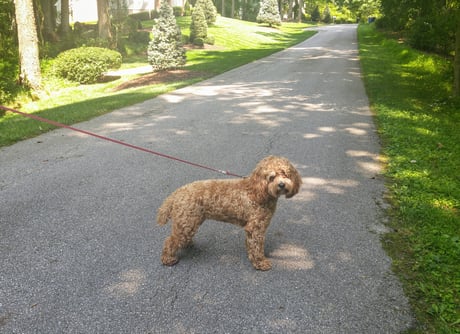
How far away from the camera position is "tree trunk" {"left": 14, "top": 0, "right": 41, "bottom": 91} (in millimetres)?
13859

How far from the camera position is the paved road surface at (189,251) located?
333 cm

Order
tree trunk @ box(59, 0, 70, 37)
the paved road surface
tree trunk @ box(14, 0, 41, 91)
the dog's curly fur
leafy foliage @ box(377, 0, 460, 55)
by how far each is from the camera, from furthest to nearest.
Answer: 1. tree trunk @ box(59, 0, 70, 37)
2. tree trunk @ box(14, 0, 41, 91)
3. leafy foliage @ box(377, 0, 460, 55)
4. the dog's curly fur
5. the paved road surface

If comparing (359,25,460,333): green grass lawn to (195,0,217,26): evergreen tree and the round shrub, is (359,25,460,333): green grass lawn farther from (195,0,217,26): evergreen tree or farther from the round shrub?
(195,0,217,26): evergreen tree

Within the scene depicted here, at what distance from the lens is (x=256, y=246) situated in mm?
4004

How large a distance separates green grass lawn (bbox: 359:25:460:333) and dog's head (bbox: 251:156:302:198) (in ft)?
5.31

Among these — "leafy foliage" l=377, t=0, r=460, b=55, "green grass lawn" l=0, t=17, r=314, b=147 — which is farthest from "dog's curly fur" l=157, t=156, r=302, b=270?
"leafy foliage" l=377, t=0, r=460, b=55

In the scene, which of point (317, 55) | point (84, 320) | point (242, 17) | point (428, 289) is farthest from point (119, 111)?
point (242, 17)

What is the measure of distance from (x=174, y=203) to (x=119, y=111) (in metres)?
→ 8.64

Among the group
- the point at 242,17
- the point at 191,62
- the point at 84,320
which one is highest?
the point at 242,17

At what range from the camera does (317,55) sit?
88.2ft

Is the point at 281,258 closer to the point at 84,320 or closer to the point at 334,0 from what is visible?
the point at 84,320

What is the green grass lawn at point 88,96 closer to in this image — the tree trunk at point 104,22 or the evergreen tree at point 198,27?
the evergreen tree at point 198,27

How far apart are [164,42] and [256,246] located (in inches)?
708

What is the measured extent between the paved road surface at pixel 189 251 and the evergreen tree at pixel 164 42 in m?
11.5
